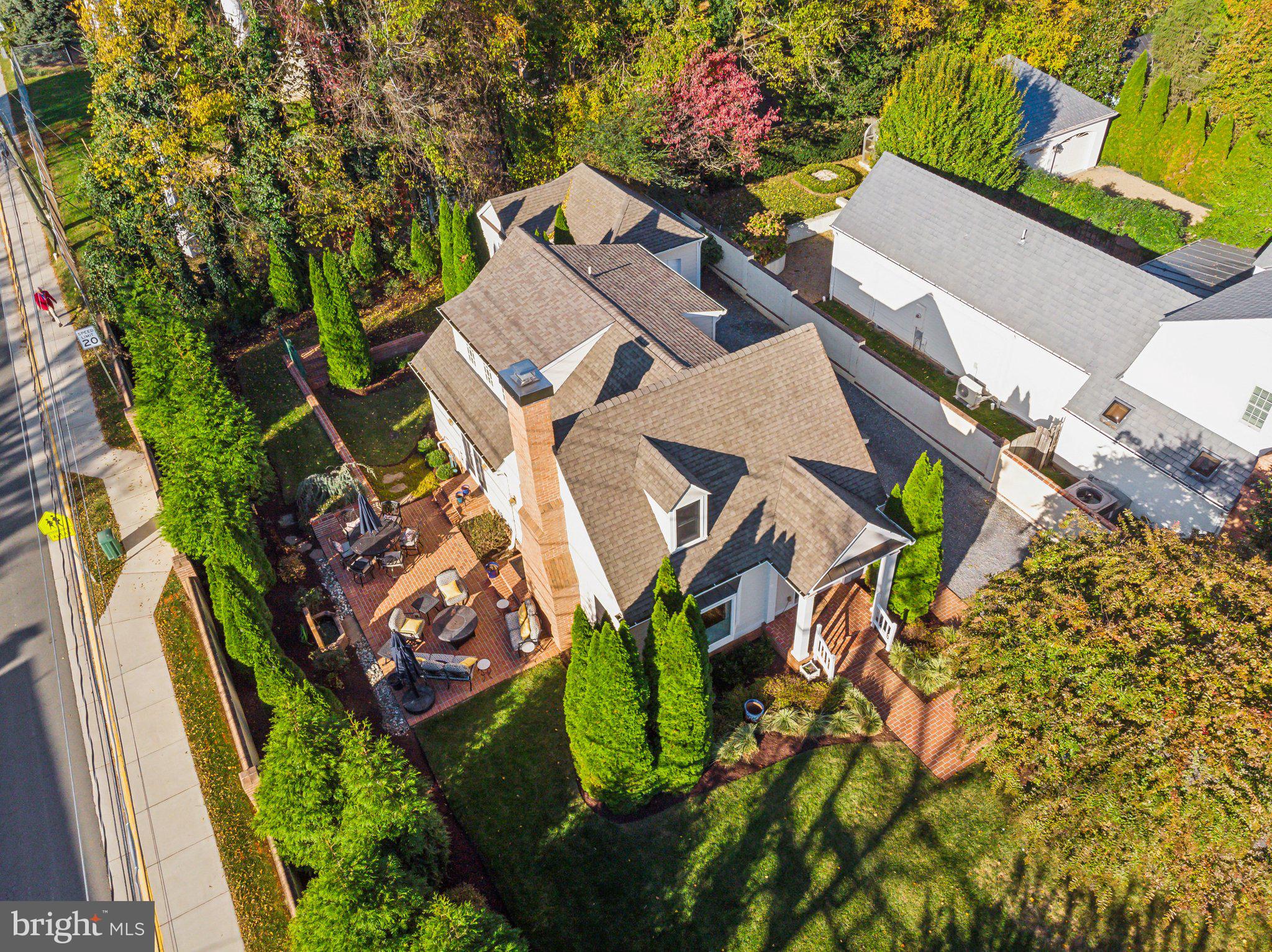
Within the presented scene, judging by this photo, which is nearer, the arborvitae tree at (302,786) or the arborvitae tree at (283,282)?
the arborvitae tree at (302,786)

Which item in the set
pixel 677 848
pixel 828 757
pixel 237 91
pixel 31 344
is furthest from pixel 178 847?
pixel 237 91

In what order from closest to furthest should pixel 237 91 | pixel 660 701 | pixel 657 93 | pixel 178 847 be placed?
pixel 660 701 < pixel 178 847 < pixel 237 91 < pixel 657 93

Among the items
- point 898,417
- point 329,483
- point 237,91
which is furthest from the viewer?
point 237,91

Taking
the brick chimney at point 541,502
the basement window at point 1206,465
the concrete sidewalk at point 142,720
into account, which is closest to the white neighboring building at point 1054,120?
the basement window at point 1206,465

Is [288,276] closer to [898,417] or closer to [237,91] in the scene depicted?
[237,91]

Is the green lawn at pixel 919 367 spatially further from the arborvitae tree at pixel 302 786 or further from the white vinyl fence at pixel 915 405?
the arborvitae tree at pixel 302 786

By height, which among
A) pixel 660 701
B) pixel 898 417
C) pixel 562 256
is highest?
pixel 562 256
